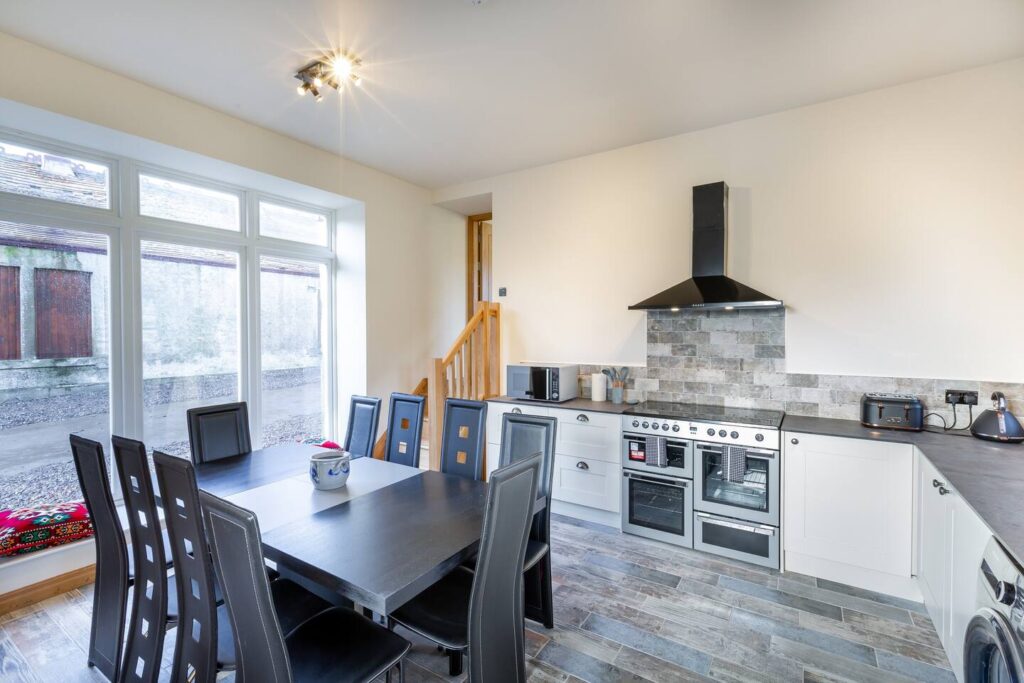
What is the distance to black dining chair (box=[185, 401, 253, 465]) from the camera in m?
2.59

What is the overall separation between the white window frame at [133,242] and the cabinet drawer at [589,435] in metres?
2.59

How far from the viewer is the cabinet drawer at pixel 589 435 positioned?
332 cm

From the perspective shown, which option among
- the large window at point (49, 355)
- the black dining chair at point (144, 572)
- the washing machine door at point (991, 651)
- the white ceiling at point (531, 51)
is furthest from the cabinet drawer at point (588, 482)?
the large window at point (49, 355)

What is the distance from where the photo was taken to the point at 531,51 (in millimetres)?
2475

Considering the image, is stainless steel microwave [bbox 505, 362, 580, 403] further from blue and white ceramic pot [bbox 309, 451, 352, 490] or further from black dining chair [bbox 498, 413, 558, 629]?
blue and white ceramic pot [bbox 309, 451, 352, 490]

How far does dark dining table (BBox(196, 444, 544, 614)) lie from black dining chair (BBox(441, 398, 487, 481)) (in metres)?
0.24

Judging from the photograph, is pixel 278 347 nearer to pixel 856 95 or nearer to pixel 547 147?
pixel 547 147

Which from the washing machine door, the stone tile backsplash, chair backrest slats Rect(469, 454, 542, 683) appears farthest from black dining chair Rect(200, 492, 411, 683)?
the stone tile backsplash

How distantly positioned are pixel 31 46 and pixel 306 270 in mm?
2200

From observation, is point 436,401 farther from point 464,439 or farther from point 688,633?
point 688,633

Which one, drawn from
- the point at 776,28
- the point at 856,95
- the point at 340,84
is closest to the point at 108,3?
the point at 340,84

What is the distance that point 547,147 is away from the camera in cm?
382

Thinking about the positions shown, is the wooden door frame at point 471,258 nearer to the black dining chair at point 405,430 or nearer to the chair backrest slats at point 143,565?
the black dining chair at point 405,430

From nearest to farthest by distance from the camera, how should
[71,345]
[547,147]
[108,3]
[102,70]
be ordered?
[108,3] → [102,70] → [71,345] → [547,147]
